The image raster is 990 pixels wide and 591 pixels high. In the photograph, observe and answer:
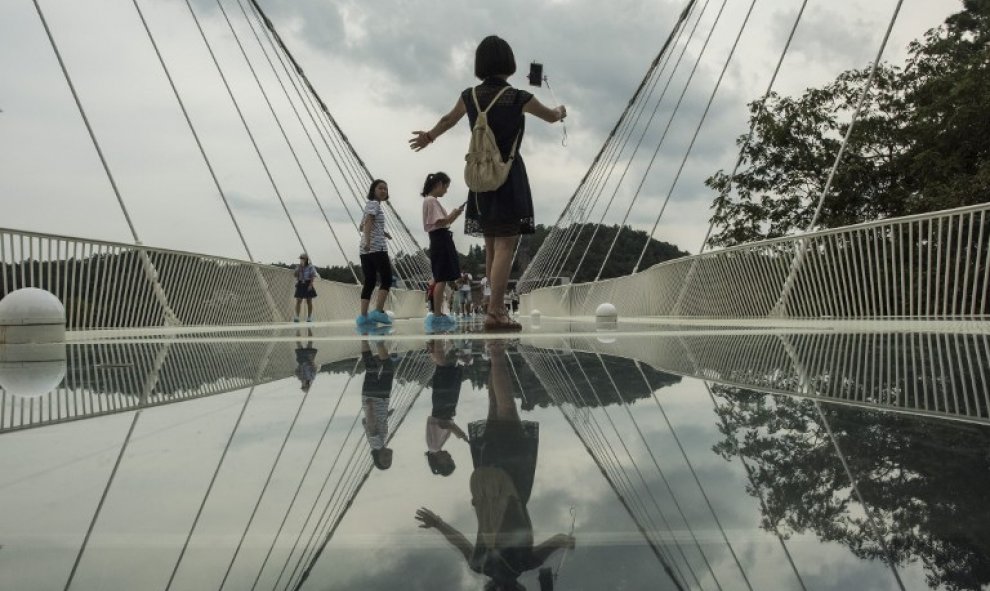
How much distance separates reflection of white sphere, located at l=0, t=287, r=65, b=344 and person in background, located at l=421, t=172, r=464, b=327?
3.90 metres

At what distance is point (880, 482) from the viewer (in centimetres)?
101

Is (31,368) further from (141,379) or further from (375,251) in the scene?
(375,251)

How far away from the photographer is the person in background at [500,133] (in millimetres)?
5621

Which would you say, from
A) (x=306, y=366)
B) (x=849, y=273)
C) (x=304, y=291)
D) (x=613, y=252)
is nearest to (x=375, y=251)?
(x=849, y=273)

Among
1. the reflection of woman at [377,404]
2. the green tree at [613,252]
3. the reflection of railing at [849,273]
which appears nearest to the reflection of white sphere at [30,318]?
the reflection of woman at [377,404]

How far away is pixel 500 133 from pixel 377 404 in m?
3.95

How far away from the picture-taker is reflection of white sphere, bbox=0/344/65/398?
254cm

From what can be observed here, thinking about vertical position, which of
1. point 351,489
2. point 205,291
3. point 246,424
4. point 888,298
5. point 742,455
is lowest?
point 205,291

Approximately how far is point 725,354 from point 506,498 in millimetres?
2690

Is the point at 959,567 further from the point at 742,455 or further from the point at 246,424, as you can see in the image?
the point at 246,424

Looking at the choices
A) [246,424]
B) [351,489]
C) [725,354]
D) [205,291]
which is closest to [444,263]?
[205,291]

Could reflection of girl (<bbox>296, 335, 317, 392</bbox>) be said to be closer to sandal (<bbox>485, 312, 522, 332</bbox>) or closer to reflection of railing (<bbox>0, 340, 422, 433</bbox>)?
reflection of railing (<bbox>0, 340, 422, 433</bbox>)

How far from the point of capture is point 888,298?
28.1ft

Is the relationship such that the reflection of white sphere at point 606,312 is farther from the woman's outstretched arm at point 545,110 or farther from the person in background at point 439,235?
the woman's outstretched arm at point 545,110
